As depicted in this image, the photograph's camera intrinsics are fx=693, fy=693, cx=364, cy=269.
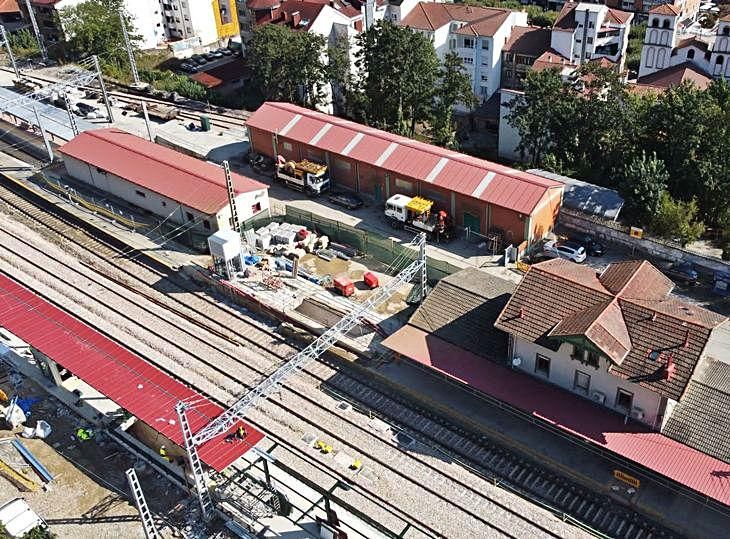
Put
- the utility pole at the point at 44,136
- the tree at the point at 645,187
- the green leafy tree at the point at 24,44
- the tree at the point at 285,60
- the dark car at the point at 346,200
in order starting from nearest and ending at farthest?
the tree at the point at 645,187 < the dark car at the point at 346,200 < the utility pole at the point at 44,136 < the tree at the point at 285,60 < the green leafy tree at the point at 24,44

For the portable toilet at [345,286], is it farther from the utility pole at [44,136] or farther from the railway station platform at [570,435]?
the utility pole at [44,136]

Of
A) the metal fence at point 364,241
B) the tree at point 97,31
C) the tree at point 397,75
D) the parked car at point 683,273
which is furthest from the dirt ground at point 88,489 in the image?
the tree at point 97,31

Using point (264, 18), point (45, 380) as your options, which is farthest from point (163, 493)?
point (264, 18)

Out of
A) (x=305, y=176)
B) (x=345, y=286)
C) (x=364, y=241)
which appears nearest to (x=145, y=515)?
(x=345, y=286)

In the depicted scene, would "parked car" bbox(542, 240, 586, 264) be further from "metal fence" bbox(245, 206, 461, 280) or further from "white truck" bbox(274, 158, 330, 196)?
"white truck" bbox(274, 158, 330, 196)

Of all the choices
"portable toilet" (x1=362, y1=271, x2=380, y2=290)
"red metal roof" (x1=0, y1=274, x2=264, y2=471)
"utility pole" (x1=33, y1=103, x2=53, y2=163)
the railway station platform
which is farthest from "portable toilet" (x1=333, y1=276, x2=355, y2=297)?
"utility pole" (x1=33, y1=103, x2=53, y2=163)

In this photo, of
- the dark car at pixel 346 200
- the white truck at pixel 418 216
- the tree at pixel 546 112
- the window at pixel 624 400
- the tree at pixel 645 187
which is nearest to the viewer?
the window at pixel 624 400
